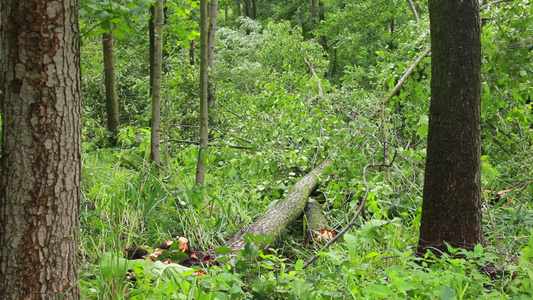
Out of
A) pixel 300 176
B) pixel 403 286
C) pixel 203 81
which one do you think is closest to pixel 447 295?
pixel 403 286

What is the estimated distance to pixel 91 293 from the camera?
2.69m

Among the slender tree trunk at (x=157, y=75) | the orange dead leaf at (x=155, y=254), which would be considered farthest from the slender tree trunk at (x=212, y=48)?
the orange dead leaf at (x=155, y=254)

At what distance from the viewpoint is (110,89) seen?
7.96 meters

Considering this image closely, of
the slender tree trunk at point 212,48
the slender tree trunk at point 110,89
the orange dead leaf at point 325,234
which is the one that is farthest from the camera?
the slender tree trunk at point 110,89

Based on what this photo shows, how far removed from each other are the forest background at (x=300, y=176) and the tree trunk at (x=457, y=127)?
32cm

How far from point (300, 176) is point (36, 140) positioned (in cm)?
395

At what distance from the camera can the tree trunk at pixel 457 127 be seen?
3260 millimetres

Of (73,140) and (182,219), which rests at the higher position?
(73,140)

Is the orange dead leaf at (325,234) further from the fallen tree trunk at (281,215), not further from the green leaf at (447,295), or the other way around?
the green leaf at (447,295)

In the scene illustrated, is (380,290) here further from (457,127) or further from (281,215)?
(281,215)

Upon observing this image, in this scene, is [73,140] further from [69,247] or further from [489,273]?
[489,273]

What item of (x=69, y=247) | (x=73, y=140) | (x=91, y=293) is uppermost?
(x=73, y=140)

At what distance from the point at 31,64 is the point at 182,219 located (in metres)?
2.18

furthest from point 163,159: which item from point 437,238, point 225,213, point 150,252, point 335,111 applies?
point 437,238
